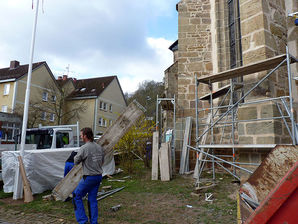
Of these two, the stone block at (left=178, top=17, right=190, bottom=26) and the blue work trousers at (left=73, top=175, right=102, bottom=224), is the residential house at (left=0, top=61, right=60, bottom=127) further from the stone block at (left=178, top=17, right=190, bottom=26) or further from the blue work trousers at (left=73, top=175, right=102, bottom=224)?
the blue work trousers at (left=73, top=175, right=102, bottom=224)

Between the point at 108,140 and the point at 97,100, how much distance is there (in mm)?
27615

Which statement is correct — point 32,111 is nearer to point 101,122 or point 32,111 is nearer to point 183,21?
point 101,122

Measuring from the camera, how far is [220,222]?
3785 mm

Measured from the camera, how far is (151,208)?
4.82 m

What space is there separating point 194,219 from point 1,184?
667 centimetres

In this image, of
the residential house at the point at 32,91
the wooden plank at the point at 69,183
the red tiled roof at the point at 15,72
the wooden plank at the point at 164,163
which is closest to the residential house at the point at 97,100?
the residential house at the point at 32,91

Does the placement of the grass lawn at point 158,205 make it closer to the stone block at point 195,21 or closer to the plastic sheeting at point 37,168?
the plastic sheeting at point 37,168

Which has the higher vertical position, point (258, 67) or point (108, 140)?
point (258, 67)

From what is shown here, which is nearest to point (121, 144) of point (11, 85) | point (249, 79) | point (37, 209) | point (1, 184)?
point (1, 184)

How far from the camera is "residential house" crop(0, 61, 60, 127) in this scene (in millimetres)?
24641

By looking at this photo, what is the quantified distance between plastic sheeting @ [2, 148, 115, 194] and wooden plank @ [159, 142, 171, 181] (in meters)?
3.33

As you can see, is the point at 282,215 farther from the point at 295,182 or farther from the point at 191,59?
the point at 191,59

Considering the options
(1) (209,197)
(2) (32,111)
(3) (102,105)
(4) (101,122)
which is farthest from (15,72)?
(1) (209,197)

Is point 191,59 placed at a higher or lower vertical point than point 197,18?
lower
